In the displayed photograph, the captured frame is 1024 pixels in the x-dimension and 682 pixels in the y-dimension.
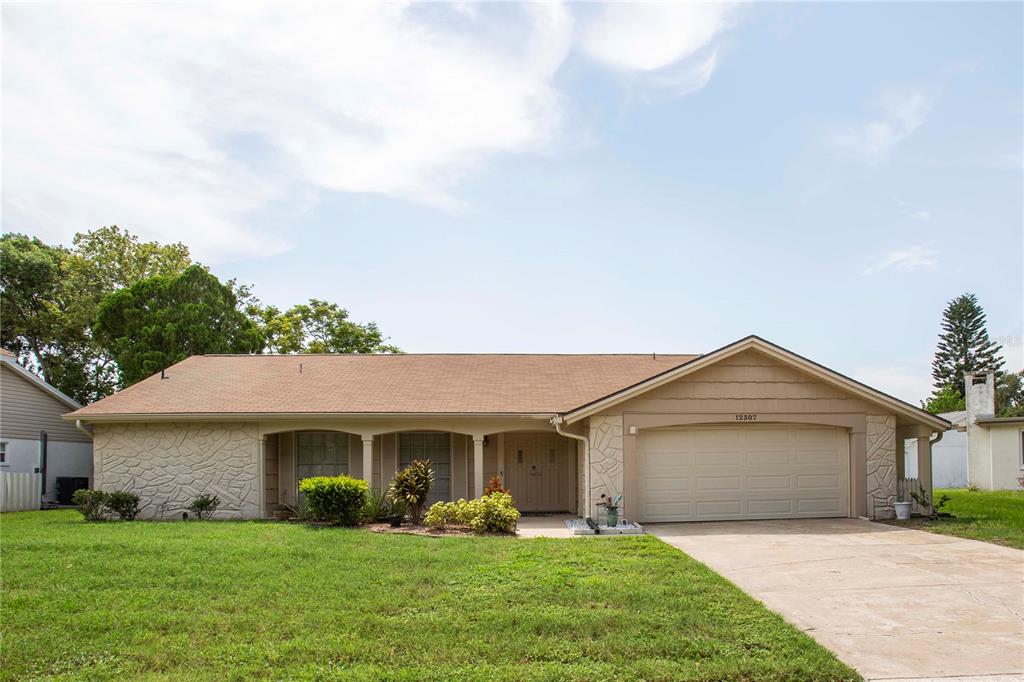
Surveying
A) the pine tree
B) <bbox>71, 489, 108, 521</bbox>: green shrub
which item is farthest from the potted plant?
the pine tree

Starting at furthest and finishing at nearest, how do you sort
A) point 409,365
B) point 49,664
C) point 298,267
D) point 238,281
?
point 238,281 < point 298,267 < point 409,365 < point 49,664

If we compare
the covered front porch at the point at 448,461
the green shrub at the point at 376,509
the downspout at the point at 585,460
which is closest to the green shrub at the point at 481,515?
the green shrub at the point at 376,509

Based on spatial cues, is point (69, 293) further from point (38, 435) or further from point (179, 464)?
point (179, 464)

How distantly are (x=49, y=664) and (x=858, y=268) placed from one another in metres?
18.8

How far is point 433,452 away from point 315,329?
22.6 meters

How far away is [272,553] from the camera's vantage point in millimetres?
11250

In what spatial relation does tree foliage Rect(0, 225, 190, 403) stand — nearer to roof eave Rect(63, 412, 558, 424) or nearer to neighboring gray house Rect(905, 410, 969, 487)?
roof eave Rect(63, 412, 558, 424)

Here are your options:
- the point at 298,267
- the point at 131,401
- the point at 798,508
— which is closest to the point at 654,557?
the point at 798,508

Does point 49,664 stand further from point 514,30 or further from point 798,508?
point 798,508

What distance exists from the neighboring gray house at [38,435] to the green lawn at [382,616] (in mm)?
12078

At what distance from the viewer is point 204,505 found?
17.1m

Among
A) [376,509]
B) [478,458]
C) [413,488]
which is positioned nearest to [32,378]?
[376,509]

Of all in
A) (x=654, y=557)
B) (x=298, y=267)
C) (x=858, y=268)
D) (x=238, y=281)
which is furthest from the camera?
(x=238, y=281)

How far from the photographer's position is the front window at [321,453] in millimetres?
19047
